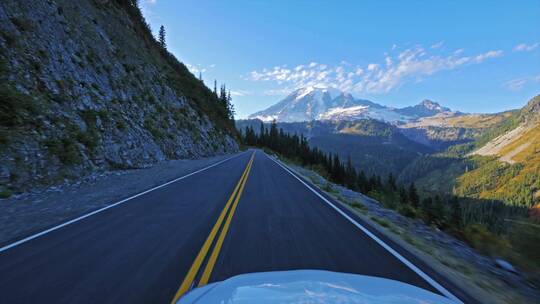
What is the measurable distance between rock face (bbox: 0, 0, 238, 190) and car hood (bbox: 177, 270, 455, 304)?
10.1 m

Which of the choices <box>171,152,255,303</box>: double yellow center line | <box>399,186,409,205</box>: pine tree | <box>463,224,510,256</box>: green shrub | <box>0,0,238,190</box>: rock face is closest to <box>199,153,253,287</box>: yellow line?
<box>171,152,255,303</box>: double yellow center line

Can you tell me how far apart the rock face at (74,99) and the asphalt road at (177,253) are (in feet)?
18.4

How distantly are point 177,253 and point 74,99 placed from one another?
1486 cm

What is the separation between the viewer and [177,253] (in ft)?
15.7

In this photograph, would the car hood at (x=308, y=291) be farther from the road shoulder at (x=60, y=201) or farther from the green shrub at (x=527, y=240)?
the road shoulder at (x=60, y=201)

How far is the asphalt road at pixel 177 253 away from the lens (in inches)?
144

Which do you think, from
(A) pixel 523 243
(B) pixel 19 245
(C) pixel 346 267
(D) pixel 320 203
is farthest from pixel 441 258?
(B) pixel 19 245

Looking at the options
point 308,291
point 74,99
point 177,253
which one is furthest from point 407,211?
Result: point 74,99

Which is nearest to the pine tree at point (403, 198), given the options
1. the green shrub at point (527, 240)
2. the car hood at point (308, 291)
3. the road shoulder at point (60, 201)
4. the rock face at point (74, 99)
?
the green shrub at point (527, 240)

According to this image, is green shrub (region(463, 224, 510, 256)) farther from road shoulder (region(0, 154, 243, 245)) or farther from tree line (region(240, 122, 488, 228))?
road shoulder (region(0, 154, 243, 245))

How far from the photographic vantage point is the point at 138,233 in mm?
5859

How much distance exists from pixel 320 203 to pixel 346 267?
18.0 ft

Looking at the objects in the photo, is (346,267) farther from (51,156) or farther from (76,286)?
(51,156)

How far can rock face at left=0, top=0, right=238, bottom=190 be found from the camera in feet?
35.7
